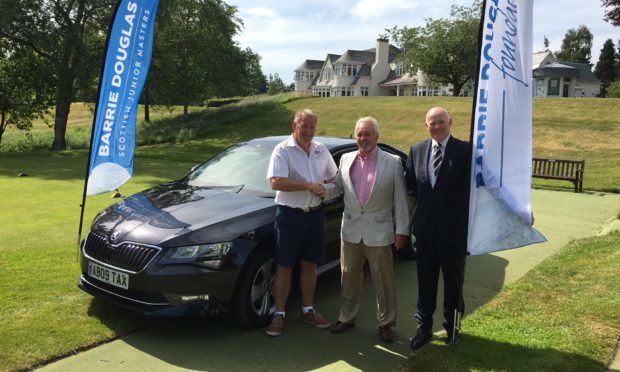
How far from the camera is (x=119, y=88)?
5.75 m

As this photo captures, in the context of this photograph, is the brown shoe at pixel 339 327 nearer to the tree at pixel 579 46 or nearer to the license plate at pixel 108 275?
the license plate at pixel 108 275

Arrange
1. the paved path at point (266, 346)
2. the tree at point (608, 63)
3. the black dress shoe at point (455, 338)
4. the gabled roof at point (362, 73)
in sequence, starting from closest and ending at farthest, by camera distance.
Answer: the paved path at point (266, 346), the black dress shoe at point (455, 338), the tree at point (608, 63), the gabled roof at point (362, 73)

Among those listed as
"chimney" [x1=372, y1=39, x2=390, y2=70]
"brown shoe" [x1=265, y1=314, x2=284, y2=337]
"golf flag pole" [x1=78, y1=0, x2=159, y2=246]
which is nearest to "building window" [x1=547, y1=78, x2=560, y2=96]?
"chimney" [x1=372, y1=39, x2=390, y2=70]

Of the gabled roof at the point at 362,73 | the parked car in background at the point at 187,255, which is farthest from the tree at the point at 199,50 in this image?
the gabled roof at the point at 362,73

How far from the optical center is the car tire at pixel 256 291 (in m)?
4.24

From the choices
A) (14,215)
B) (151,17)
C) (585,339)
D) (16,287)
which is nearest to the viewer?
(585,339)

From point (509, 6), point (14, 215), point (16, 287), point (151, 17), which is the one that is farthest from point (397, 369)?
point (14, 215)

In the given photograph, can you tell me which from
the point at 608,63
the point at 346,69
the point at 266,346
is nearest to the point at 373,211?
the point at 266,346

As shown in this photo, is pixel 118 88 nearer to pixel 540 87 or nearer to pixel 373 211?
pixel 373 211

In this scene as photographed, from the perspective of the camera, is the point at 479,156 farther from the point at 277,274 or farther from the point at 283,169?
the point at 277,274

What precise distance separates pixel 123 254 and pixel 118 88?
245 centimetres

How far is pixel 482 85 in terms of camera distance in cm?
368

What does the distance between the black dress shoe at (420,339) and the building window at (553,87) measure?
6042cm

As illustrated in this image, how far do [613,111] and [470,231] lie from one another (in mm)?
29078
